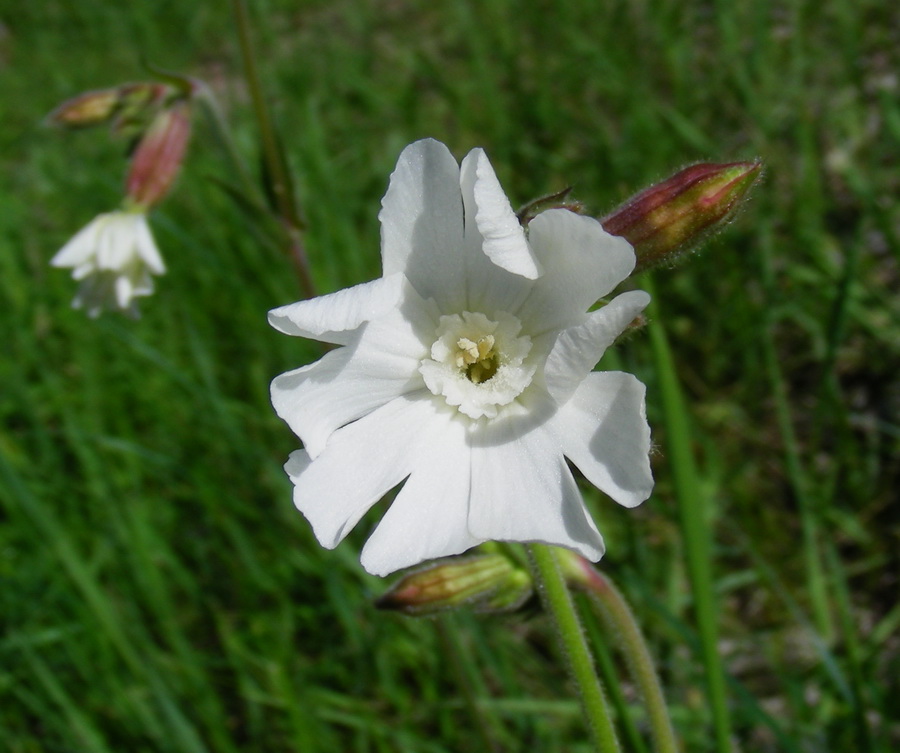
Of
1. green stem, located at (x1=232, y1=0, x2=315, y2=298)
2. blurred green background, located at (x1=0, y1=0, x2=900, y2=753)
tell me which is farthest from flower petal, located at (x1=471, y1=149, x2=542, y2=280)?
green stem, located at (x1=232, y1=0, x2=315, y2=298)

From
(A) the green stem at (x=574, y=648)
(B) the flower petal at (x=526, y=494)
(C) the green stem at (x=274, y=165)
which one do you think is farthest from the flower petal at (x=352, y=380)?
(C) the green stem at (x=274, y=165)

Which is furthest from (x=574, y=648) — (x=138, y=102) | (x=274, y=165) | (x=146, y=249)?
(x=138, y=102)

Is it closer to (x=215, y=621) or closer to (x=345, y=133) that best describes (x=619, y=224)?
(x=215, y=621)

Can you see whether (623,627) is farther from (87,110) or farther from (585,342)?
(87,110)

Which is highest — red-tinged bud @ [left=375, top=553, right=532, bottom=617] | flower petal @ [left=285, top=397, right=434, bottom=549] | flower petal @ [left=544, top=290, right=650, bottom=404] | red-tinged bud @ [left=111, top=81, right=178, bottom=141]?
red-tinged bud @ [left=111, top=81, right=178, bottom=141]

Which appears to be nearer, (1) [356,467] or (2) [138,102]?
(1) [356,467]

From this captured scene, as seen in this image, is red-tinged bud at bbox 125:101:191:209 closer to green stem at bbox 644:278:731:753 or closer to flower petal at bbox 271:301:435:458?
flower petal at bbox 271:301:435:458

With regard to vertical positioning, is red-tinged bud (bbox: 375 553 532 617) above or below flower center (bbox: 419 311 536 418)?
below
